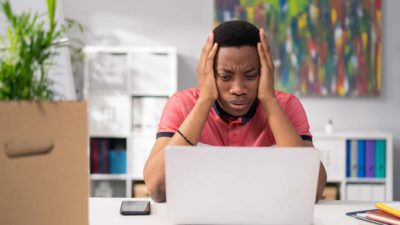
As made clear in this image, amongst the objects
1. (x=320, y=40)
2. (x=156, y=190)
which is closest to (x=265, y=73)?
(x=156, y=190)

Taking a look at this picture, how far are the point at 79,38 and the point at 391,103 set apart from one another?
2444 mm

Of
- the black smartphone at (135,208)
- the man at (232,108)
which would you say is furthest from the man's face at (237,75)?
the black smartphone at (135,208)

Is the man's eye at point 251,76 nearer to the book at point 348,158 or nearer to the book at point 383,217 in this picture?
the book at point 383,217

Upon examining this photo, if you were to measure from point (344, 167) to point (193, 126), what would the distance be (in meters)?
2.20

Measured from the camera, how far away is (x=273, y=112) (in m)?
1.59

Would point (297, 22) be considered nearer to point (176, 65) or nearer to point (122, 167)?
point (176, 65)

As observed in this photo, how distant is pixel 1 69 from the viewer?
29.1 inches

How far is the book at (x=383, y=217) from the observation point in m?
1.17

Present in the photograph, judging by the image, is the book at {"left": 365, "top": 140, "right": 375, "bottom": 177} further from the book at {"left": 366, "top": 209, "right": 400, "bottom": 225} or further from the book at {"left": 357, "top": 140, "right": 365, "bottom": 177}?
the book at {"left": 366, "top": 209, "right": 400, "bottom": 225}

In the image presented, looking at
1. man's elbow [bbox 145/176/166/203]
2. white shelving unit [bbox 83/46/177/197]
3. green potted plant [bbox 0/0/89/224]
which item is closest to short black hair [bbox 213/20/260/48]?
man's elbow [bbox 145/176/166/203]

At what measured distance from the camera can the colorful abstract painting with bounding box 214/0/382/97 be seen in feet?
12.6

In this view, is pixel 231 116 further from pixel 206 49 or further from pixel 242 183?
pixel 242 183

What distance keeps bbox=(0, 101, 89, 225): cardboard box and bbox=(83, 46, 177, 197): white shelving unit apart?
2753 millimetres

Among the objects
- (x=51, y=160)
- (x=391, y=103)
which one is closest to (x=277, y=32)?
(x=391, y=103)
